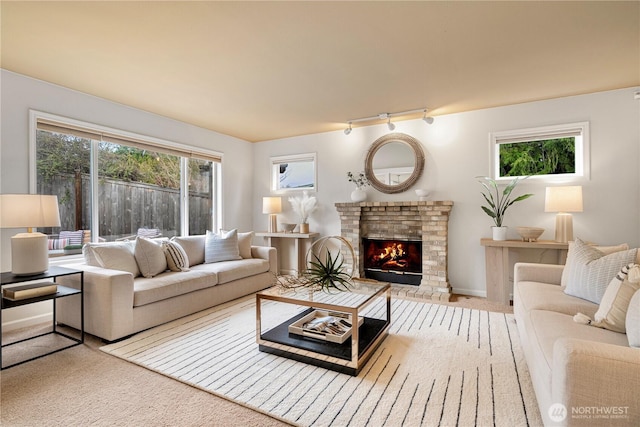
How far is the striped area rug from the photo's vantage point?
1670mm

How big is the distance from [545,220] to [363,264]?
2407 millimetres

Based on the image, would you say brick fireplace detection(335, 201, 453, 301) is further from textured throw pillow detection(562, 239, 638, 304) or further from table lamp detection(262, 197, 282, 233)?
textured throw pillow detection(562, 239, 638, 304)

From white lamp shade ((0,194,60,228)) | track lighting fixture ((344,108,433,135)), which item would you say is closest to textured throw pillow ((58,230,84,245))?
white lamp shade ((0,194,60,228))

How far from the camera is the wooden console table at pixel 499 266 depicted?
139 inches

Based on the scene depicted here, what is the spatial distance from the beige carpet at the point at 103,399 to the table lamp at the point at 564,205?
3.50m

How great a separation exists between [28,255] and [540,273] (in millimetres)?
4282

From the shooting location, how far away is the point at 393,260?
15.0ft

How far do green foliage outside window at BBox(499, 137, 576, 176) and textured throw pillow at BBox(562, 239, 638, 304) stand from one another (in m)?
1.78

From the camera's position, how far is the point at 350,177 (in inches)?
192

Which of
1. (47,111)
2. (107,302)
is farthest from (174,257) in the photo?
(47,111)

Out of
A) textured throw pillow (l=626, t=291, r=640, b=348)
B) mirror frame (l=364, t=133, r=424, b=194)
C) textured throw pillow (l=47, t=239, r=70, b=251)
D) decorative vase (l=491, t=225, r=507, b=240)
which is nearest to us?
textured throw pillow (l=626, t=291, r=640, b=348)

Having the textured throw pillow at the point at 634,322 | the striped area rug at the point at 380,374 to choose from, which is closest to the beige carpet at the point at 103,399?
the striped area rug at the point at 380,374

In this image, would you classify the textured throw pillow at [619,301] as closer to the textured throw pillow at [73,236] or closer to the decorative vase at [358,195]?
the decorative vase at [358,195]

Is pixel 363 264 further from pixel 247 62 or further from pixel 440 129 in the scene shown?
pixel 247 62
